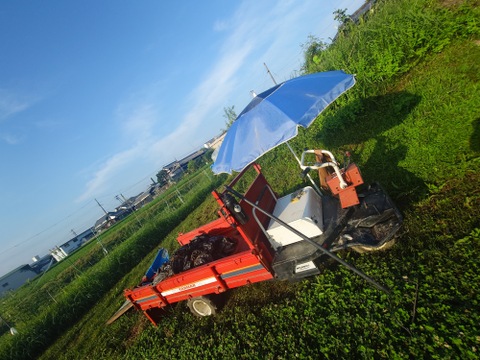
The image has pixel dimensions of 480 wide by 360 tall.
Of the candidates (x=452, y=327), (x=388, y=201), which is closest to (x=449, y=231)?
(x=388, y=201)

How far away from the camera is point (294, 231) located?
3.37 metres

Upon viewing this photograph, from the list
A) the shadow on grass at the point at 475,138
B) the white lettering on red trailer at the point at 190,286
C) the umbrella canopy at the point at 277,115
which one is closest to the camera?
the umbrella canopy at the point at 277,115

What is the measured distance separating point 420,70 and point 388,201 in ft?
19.6

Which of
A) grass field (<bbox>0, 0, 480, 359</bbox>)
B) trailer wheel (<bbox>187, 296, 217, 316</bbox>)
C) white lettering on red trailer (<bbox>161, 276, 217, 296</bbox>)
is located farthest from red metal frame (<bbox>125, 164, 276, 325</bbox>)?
grass field (<bbox>0, 0, 480, 359</bbox>)

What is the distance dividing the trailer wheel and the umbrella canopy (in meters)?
2.86

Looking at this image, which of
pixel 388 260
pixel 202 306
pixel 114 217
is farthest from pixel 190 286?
pixel 114 217

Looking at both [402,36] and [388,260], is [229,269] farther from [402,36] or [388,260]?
[402,36]

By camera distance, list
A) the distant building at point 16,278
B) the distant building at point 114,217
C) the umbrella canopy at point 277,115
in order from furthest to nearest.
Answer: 1. the distant building at point 114,217
2. the distant building at point 16,278
3. the umbrella canopy at point 277,115

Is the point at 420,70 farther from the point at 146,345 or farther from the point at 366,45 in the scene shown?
the point at 146,345

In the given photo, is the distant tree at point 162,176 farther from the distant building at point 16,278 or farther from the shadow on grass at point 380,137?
the shadow on grass at point 380,137

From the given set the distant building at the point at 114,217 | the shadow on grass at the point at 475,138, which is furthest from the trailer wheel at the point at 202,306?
the distant building at the point at 114,217

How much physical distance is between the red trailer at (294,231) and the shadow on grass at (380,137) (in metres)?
0.97

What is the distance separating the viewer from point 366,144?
7.04 meters

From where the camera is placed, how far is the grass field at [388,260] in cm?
305
